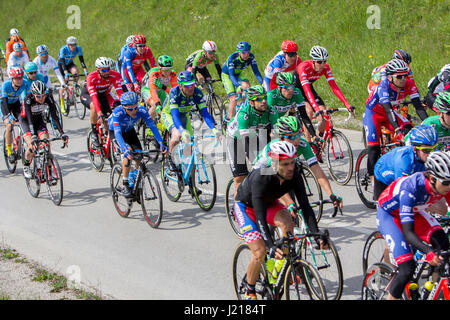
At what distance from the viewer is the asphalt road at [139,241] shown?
7.11m

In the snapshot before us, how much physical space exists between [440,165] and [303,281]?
1.68 meters

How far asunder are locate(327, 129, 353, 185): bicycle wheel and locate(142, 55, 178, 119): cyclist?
147 inches

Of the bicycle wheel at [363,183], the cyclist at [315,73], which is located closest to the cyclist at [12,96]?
the cyclist at [315,73]

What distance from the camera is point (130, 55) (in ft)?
48.4

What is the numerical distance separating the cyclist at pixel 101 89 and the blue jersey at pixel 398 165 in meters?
7.02

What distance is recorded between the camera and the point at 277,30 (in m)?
20.9

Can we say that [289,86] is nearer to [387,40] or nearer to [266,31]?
[387,40]

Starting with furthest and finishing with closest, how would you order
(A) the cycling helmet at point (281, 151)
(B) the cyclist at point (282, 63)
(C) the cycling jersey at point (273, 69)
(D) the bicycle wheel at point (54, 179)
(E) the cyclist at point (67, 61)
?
(E) the cyclist at point (67, 61) → (C) the cycling jersey at point (273, 69) → (B) the cyclist at point (282, 63) → (D) the bicycle wheel at point (54, 179) → (A) the cycling helmet at point (281, 151)

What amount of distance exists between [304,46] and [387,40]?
2.95 meters

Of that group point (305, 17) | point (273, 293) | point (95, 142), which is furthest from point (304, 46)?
point (273, 293)

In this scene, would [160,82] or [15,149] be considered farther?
[15,149]

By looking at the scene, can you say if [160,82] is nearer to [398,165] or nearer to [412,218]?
[398,165]

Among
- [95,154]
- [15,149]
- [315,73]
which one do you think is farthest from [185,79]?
[15,149]

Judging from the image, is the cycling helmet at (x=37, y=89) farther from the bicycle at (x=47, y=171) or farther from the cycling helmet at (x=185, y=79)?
the cycling helmet at (x=185, y=79)
